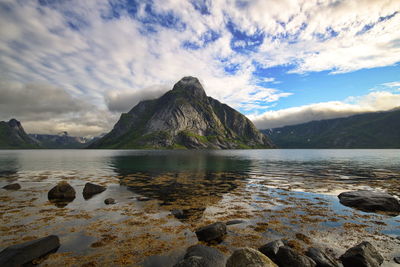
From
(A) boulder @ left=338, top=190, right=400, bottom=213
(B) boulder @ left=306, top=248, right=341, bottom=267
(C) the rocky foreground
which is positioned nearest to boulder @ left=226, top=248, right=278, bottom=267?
(C) the rocky foreground

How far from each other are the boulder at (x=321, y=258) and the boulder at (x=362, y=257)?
0.69 m

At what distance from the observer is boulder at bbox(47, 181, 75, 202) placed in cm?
2967

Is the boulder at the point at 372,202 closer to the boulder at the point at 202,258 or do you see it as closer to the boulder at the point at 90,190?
the boulder at the point at 202,258

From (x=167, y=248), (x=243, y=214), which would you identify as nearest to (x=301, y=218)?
A: (x=243, y=214)

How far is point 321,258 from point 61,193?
111 feet

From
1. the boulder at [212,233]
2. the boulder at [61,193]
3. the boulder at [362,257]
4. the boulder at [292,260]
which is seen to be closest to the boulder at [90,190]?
the boulder at [61,193]

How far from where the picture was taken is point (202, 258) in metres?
11.8

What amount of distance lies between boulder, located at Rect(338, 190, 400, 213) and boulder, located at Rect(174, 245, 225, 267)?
2209 centimetres

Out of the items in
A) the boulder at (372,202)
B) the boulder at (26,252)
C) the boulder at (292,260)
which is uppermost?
the boulder at (26,252)

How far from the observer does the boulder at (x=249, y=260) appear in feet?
34.6

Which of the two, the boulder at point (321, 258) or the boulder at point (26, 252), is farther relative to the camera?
the boulder at point (321, 258)

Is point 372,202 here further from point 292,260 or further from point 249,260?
point 249,260

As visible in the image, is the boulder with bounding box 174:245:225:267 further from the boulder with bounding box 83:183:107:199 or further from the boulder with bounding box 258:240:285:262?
the boulder with bounding box 83:183:107:199

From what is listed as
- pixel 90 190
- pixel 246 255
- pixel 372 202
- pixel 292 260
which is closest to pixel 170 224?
pixel 246 255
